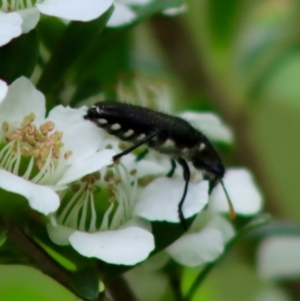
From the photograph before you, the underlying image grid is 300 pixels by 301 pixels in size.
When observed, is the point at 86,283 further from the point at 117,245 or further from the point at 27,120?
the point at 27,120

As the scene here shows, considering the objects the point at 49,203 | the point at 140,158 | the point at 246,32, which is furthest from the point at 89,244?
the point at 246,32

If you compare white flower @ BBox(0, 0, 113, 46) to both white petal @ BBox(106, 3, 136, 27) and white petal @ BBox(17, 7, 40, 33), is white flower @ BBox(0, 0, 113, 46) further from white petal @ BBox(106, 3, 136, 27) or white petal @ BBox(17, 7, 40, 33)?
white petal @ BBox(106, 3, 136, 27)

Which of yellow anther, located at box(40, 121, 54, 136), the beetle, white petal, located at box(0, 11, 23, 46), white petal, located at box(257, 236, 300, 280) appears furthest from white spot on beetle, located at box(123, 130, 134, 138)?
white petal, located at box(257, 236, 300, 280)

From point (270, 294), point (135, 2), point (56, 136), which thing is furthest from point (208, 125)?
point (270, 294)

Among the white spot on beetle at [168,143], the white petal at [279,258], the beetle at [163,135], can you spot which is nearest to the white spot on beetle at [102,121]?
the beetle at [163,135]

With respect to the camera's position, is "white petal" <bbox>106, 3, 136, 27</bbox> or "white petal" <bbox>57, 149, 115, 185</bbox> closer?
"white petal" <bbox>57, 149, 115, 185</bbox>

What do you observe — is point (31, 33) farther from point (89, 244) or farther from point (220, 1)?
point (220, 1)
